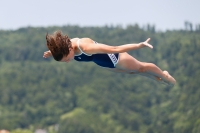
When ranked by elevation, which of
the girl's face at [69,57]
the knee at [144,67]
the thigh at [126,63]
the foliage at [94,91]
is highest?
the girl's face at [69,57]

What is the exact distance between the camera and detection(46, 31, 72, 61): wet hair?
16.3 m

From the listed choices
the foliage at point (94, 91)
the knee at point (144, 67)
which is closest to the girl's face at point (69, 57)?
the knee at point (144, 67)

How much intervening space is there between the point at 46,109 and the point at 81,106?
6.30 metres

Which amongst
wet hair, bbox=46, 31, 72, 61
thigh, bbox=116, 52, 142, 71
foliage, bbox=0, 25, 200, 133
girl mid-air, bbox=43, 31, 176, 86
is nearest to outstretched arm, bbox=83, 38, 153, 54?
girl mid-air, bbox=43, 31, 176, 86

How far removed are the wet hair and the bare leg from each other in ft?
5.00

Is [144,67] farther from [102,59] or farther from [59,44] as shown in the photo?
[59,44]

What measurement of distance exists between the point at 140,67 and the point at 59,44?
7.37 feet

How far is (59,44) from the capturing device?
53.6 ft

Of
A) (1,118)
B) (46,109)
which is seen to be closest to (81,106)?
(46,109)

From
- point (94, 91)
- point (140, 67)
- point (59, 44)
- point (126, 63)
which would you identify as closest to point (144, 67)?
point (140, 67)

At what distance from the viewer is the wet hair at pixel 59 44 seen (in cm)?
1631

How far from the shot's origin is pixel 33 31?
554 feet

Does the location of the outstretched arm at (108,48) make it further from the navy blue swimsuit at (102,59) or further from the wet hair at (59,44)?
the wet hair at (59,44)

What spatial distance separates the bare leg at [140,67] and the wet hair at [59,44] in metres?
1.53
